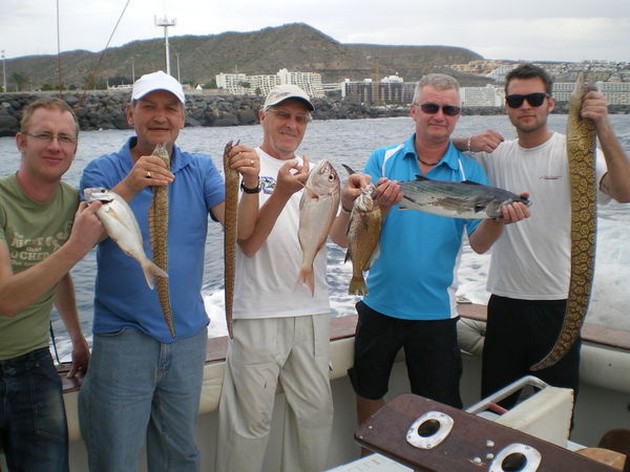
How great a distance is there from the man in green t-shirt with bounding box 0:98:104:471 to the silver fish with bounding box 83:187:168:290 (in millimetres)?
382

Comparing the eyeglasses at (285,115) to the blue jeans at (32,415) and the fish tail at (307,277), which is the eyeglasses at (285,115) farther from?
the blue jeans at (32,415)

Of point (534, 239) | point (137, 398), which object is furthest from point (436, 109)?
point (137, 398)

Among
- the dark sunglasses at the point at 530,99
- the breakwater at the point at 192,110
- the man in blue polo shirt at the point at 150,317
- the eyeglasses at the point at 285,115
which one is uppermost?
the breakwater at the point at 192,110

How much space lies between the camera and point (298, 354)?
4.07m

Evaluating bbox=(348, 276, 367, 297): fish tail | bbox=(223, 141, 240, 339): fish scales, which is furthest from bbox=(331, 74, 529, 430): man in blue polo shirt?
bbox=(223, 141, 240, 339): fish scales

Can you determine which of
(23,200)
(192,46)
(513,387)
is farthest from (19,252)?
(192,46)

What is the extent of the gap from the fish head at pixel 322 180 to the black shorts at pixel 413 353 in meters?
1.33

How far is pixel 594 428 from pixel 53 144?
4.44 metres

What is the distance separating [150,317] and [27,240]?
73 cm

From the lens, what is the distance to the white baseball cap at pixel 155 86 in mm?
3348

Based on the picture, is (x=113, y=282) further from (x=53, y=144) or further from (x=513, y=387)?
(x=513, y=387)

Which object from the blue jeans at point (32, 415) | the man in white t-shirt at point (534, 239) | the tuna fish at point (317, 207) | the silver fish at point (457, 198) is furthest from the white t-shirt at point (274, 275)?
the man in white t-shirt at point (534, 239)

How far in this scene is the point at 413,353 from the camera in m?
4.31

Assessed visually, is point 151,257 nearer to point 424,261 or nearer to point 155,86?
point 155,86
